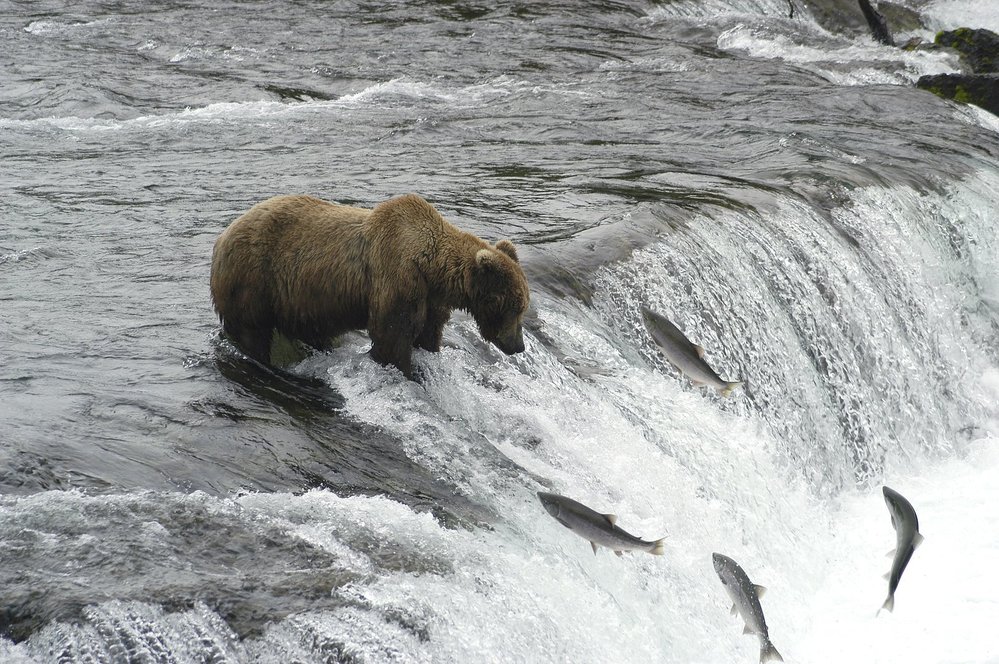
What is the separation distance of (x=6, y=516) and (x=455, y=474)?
6.55ft

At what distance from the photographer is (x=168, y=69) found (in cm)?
1491

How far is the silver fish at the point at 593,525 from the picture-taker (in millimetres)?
5016

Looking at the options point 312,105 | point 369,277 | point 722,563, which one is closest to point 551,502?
point 722,563

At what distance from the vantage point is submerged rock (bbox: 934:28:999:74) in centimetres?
1698

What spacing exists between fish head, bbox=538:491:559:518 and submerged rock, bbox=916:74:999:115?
11607 mm

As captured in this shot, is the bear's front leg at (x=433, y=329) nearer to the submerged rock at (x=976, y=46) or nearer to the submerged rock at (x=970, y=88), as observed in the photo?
the submerged rock at (x=970, y=88)

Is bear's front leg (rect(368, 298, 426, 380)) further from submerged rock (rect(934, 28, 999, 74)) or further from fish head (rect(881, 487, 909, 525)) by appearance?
submerged rock (rect(934, 28, 999, 74))

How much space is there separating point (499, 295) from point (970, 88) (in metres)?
11.2

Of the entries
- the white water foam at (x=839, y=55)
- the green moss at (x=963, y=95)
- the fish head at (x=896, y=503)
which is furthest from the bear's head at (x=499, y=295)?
the green moss at (x=963, y=95)

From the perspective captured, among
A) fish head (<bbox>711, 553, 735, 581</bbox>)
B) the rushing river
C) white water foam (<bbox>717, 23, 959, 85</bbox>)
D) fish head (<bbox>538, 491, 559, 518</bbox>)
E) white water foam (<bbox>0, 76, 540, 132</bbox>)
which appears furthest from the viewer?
white water foam (<bbox>717, 23, 959, 85</bbox>)

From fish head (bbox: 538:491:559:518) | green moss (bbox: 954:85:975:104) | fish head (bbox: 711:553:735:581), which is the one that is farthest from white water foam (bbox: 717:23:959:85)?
fish head (bbox: 538:491:559:518)

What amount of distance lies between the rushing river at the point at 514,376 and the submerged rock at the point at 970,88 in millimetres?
883

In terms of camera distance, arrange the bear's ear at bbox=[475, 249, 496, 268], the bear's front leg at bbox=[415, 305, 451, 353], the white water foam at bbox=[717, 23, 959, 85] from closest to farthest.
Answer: the bear's ear at bbox=[475, 249, 496, 268] → the bear's front leg at bbox=[415, 305, 451, 353] → the white water foam at bbox=[717, 23, 959, 85]

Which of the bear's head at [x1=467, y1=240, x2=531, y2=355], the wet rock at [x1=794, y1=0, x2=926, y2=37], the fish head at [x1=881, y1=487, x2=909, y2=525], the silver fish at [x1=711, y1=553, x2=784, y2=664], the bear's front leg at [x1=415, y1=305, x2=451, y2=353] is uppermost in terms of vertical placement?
the wet rock at [x1=794, y1=0, x2=926, y2=37]
